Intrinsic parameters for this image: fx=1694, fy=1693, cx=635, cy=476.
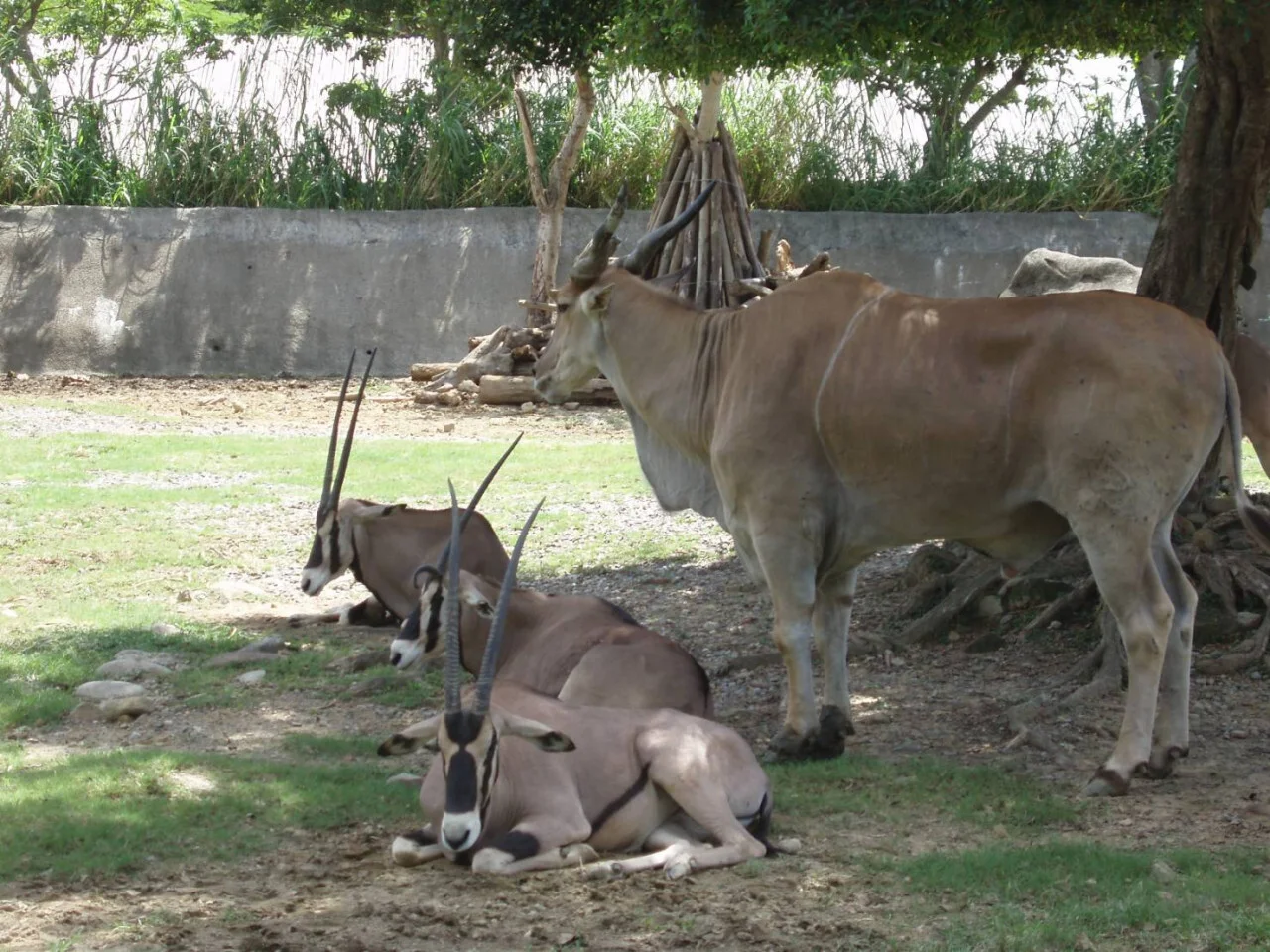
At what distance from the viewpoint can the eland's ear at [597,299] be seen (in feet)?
22.4

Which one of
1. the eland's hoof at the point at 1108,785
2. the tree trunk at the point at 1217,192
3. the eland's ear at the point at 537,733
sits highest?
the tree trunk at the point at 1217,192

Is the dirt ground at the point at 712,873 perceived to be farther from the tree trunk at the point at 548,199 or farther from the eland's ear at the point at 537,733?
the tree trunk at the point at 548,199

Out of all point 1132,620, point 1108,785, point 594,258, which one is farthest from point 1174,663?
point 594,258

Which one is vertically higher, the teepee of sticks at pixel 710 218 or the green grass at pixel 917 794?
the teepee of sticks at pixel 710 218

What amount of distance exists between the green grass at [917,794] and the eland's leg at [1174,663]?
51cm

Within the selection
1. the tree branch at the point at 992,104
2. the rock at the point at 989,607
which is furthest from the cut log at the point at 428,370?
the rock at the point at 989,607

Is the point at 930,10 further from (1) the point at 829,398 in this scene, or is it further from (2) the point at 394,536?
(2) the point at 394,536

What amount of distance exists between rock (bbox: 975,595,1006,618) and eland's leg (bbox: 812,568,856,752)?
66.4 inches

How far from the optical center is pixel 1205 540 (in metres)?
7.87

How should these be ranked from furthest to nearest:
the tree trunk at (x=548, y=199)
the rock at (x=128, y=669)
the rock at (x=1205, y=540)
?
the tree trunk at (x=548, y=199) → the rock at (x=1205, y=540) → the rock at (x=128, y=669)

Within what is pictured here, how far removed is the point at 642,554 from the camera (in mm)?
10148

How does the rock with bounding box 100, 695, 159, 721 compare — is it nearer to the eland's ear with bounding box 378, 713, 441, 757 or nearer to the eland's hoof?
the eland's ear with bounding box 378, 713, 441, 757

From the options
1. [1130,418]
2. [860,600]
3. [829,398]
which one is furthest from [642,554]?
[1130,418]

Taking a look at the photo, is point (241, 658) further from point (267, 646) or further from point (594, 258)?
point (594, 258)
